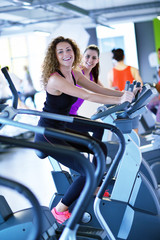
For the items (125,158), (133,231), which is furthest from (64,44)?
(133,231)

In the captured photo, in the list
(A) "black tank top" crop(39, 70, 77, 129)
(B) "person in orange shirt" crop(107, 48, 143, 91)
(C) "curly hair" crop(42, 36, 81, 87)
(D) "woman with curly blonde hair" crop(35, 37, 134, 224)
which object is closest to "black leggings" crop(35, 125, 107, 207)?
(D) "woman with curly blonde hair" crop(35, 37, 134, 224)

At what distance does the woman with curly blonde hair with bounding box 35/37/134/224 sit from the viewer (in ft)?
7.57

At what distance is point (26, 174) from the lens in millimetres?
5074

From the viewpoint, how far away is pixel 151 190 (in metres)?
2.71

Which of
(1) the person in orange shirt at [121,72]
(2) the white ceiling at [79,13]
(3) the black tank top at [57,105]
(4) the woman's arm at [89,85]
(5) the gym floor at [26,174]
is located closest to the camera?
(3) the black tank top at [57,105]

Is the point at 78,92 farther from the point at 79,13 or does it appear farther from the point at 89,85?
the point at 79,13

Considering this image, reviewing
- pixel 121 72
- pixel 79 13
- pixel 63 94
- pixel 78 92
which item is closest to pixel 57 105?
pixel 63 94

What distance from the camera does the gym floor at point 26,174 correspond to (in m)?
4.02


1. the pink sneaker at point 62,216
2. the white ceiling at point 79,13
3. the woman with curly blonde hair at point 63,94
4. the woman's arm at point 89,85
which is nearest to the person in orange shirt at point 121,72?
the woman's arm at point 89,85

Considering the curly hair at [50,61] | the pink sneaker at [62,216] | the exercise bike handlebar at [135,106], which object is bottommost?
the pink sneaker at [62,216]

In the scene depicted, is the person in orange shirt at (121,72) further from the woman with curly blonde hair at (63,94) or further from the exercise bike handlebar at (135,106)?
the exercise bike handlebar at (135,106)

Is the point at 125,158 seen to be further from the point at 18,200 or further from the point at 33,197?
the point at 18,200

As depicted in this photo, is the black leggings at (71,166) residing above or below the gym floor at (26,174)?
above

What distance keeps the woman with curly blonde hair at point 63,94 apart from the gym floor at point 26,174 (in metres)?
1.26
